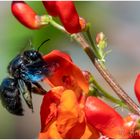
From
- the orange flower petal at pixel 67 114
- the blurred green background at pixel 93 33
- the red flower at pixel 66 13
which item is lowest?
the blurred green background at pixel 93 33

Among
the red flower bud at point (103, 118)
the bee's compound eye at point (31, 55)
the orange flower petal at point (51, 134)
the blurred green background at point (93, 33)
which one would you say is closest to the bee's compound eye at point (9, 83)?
the bee's compound eye at point (31, 55)

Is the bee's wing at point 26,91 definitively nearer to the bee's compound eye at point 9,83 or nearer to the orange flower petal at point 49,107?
the bee's compound eye at point 9,83

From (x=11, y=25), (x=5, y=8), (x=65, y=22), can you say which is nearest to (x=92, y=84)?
(x=65, y=22)

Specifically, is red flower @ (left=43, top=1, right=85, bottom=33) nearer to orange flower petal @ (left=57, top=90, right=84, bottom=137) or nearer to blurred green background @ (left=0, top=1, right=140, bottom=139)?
orange flower petal @ (left=57, top=90, right=84, bottom=137)

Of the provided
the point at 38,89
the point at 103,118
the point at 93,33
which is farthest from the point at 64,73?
the point at 93,33

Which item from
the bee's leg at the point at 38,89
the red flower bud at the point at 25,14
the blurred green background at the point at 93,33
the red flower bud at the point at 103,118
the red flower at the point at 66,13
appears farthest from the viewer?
the blurred green background at the point at 93,33

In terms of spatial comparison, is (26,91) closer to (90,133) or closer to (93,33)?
(90,133)
